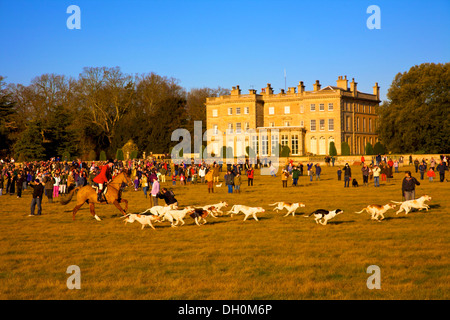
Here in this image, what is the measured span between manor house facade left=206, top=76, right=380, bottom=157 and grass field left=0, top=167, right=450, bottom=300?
54.6 meters

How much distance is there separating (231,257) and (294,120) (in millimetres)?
66324

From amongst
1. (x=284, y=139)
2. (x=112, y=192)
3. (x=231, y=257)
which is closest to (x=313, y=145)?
(x=284, y=139)

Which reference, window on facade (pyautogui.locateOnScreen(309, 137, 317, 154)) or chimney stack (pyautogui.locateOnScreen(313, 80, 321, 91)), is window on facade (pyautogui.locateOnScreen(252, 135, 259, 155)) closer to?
window on facade (pyautogui.locateOnScreen(309, 137, 317, 154))

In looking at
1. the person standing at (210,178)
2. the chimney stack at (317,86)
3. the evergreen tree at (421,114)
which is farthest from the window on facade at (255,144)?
the person standing at (210,178)

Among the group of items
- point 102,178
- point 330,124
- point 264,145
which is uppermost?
point 330,124

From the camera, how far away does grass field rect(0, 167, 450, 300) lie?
8062 millimetres

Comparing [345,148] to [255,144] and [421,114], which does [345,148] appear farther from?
[255,144]

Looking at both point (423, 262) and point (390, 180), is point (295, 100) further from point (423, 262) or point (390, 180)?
point (423, 262)

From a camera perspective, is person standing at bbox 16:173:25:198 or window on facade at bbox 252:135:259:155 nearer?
person standing at bbox 16:173:25:198

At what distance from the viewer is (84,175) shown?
25.2 m

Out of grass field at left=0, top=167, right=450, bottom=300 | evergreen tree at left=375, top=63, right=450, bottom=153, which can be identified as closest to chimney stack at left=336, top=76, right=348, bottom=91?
evergreen tree at left=375, top=63, right=450, bottom=153

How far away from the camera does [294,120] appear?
7556cm
